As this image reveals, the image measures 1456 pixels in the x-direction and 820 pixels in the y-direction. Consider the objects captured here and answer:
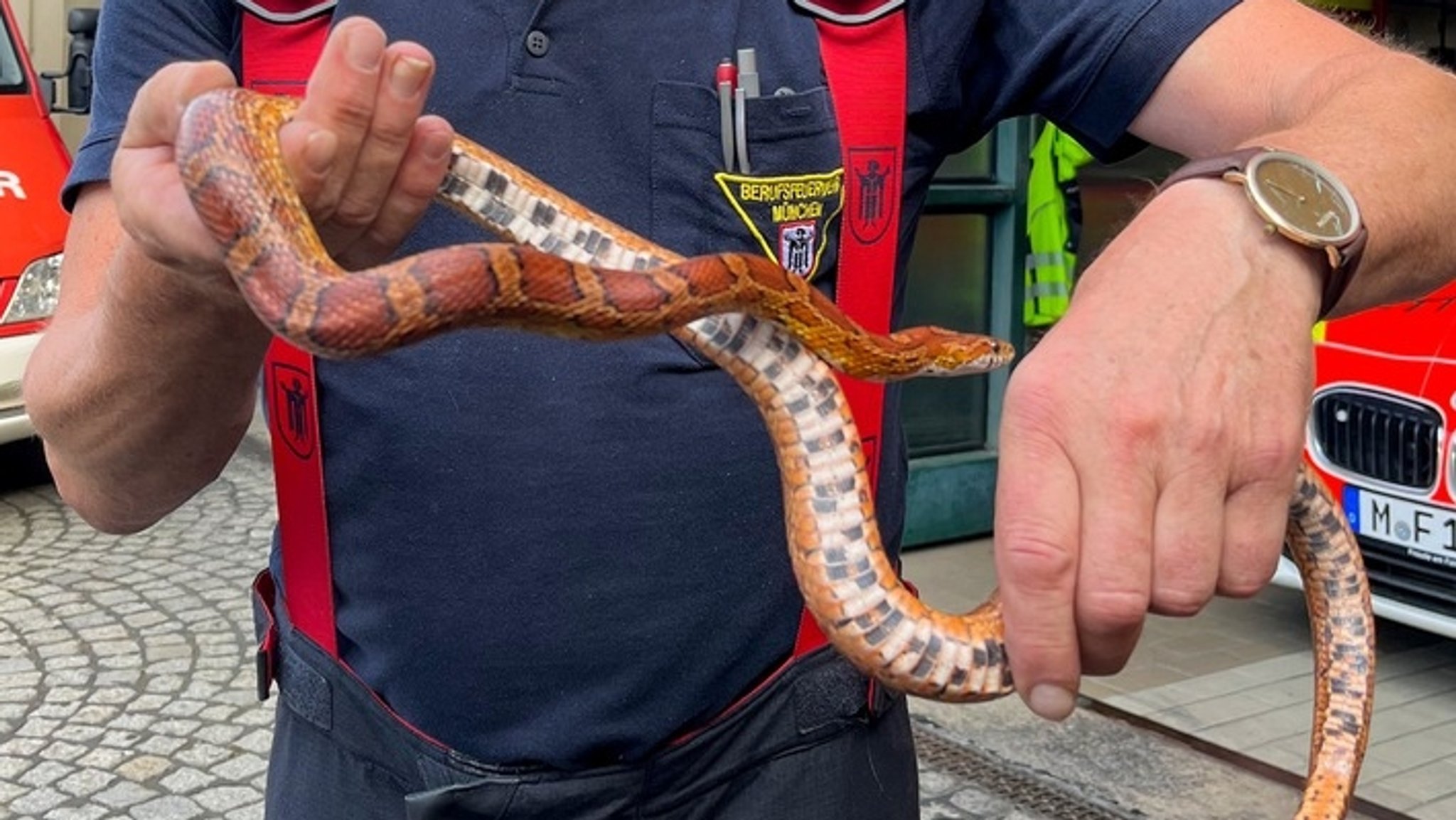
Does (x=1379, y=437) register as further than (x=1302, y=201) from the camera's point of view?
Yes

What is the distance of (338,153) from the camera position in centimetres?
131

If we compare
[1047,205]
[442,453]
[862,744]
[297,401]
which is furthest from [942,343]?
[1047,205]

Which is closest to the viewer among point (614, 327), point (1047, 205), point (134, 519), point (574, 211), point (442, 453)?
point (614, 327)

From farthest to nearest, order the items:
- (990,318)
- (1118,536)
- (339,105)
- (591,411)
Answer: (990,318)
(591,411)
(339,105)
(1118,536)

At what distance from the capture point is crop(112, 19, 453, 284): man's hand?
129 centimetres

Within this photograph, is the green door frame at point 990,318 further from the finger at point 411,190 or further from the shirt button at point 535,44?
the finger at point 411,190

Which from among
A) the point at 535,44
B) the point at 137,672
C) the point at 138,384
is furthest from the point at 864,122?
the point at 137,672

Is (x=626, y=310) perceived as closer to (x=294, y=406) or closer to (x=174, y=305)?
(x=174, y=305)

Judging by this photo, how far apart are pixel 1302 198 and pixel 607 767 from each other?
100cm

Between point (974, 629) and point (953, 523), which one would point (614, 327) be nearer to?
point (974, 629)

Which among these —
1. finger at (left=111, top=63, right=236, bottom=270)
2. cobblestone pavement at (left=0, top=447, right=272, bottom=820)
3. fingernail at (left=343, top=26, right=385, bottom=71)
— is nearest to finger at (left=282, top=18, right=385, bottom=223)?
fingernail at (left=343, top=26, right=385, bottom=71)

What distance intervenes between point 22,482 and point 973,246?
5.36 meters

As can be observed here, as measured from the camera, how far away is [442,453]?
182cm

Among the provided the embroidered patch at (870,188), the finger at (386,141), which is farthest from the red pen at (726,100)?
the finger at (386,141)
